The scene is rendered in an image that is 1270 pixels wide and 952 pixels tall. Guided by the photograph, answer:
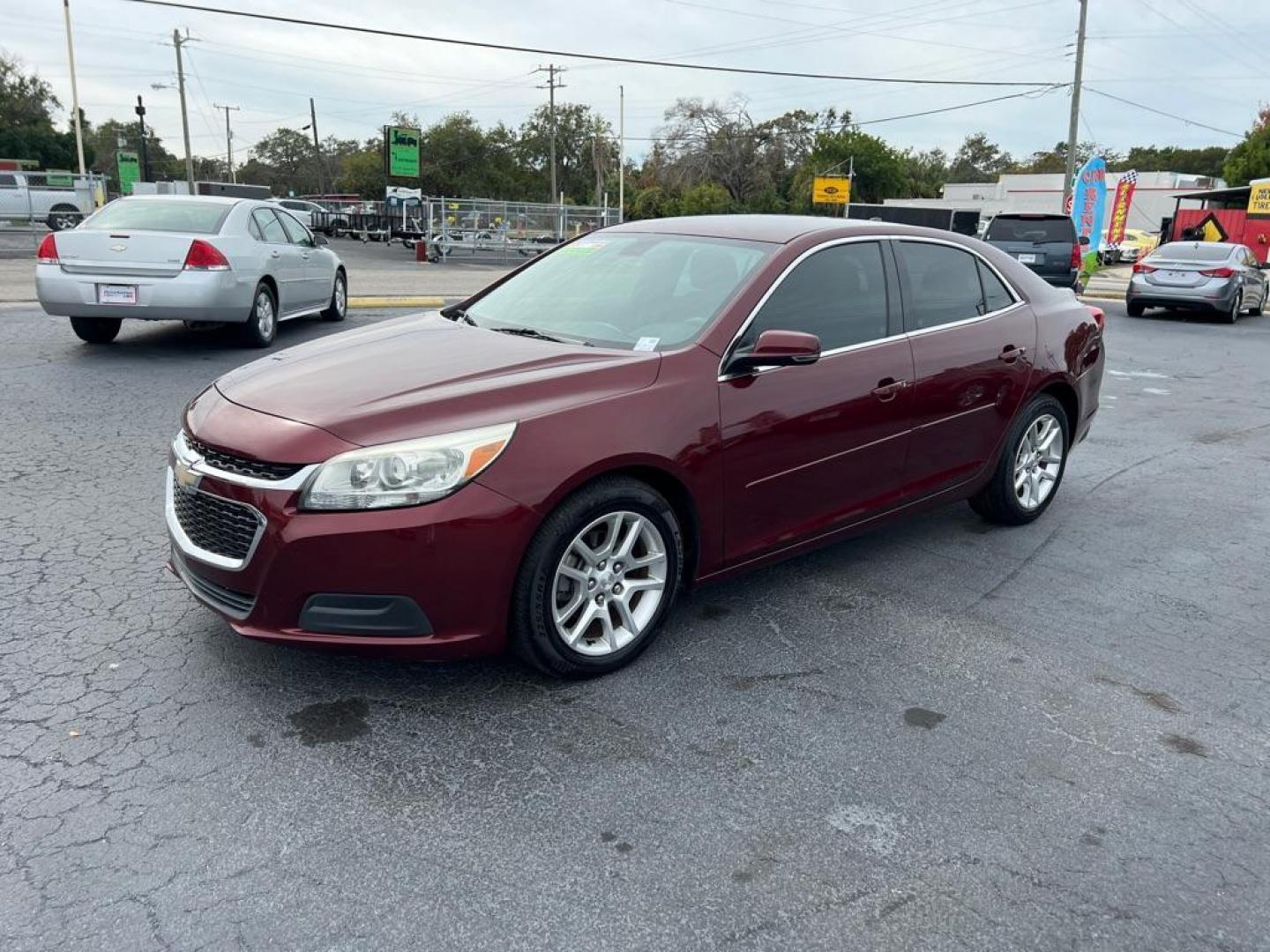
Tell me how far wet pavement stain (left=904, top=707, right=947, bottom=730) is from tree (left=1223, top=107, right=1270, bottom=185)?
58.2m

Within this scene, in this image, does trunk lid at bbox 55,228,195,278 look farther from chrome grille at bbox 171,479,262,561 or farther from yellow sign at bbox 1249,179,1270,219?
yellow sign at bbox 1249,179,1270,219

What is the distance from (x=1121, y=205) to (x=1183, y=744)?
40.8 metres

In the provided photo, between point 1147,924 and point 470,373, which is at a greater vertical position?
point 470,373

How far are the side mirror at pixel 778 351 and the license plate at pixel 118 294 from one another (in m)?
7.05

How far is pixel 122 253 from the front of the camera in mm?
8797

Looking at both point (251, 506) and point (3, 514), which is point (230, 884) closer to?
point (251, 506)

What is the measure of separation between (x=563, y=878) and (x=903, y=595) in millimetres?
2421

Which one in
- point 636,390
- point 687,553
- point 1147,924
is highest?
point 636,390

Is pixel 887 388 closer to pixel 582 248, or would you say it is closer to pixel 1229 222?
pixel 582 248

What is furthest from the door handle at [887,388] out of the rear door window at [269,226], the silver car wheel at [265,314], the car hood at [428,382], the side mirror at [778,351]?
the rear door window at [269,226]

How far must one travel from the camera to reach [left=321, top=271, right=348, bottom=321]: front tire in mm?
12133

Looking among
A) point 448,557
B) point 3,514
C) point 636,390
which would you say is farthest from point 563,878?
point 3,514

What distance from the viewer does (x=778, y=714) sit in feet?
11.1

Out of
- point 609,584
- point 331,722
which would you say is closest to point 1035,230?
point 609,584
